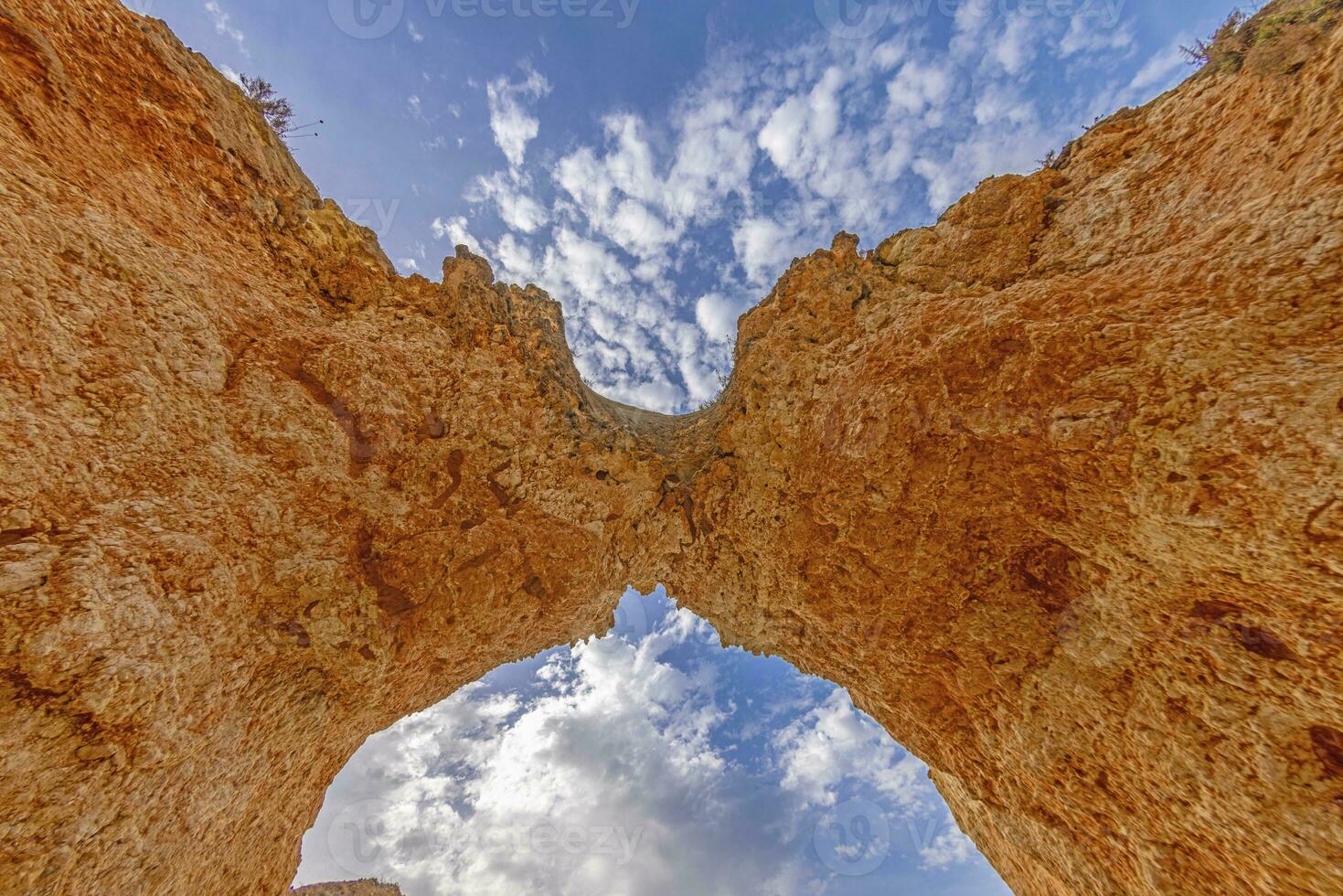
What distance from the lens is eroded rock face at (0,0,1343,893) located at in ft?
13.9

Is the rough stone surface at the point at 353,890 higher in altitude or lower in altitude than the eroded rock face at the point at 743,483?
lower

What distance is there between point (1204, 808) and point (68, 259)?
13546mm

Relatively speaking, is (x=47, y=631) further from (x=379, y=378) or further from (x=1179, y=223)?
(x=1179, y=223)

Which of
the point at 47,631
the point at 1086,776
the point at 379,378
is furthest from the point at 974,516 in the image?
the point at 47,631

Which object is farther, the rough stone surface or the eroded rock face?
the rough stone surface

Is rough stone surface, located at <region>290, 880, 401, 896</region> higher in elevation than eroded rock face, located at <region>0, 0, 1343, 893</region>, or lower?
lower

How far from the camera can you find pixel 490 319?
8.05 meters

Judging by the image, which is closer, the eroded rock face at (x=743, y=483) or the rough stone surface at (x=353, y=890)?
the eroded rock face at (x=743, y=483)

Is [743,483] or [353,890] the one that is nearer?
[743,483]

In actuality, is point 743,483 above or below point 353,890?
above

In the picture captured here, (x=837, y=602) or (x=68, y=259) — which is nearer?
(x=68, y=259)

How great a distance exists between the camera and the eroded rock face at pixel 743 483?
425 cm

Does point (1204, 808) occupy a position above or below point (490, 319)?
below

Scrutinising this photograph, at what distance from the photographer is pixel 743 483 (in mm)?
9383
